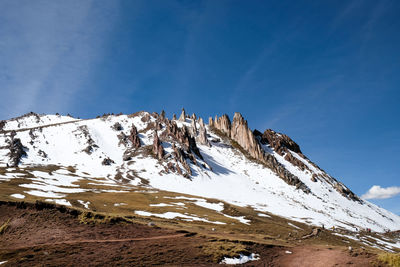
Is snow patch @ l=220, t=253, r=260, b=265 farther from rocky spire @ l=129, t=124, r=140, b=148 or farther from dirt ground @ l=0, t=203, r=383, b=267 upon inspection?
rocky spire @ l=129, t=124, r=140, b=148

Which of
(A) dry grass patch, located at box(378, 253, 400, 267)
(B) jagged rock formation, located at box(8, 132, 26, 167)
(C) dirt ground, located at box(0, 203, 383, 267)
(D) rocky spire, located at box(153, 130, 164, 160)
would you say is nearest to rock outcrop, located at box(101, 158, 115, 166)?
(D) rocky spire, located at box(153, 130, 164, 160)

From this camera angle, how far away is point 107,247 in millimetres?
24156

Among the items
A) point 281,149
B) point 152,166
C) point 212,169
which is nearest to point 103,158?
point 152,166

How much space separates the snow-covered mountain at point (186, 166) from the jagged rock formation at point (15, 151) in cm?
51

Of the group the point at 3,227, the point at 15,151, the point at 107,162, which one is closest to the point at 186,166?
the point at 107,162

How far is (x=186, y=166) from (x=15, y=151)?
102 m

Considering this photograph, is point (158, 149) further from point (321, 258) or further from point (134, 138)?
point (321, 258)

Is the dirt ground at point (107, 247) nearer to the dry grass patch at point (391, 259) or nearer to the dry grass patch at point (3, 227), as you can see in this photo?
the dry grass patch at point (3, 227)

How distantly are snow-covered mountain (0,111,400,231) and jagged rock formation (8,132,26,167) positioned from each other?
507 millimetres

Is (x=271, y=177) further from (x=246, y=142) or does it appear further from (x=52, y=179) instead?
(x=52, y=179)

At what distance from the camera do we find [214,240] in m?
29.5

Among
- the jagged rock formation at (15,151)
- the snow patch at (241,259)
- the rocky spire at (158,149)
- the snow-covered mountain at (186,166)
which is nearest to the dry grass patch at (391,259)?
the snow patch at (241,259)

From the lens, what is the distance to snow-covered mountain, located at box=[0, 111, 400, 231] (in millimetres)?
124438

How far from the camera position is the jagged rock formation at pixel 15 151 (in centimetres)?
12868
